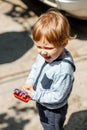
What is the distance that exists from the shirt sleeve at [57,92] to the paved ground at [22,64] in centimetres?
106

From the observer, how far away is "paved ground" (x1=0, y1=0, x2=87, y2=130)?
397cm

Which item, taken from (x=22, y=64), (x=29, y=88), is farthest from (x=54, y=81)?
(x=22, y=64)

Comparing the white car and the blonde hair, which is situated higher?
the blonde hair

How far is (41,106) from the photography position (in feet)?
10.4

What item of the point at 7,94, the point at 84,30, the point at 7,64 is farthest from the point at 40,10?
the point at 7,94

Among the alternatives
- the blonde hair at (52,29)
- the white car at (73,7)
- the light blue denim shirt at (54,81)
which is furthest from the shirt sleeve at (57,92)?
the white car at (73,7)

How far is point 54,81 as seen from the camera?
2840 mm

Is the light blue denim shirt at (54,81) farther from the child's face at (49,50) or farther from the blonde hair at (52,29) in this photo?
the blonde hair at (52,29)

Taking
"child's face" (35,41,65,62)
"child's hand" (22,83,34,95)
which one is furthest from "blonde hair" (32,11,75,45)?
"child's hand" (22,83,34,95)

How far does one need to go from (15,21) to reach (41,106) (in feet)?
9.00

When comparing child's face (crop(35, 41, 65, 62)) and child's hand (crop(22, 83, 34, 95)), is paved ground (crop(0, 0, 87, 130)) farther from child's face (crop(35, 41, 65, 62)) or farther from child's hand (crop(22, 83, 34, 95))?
child's face (crop(35, 41, 65, 62))

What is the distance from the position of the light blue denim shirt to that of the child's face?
8 centimetres

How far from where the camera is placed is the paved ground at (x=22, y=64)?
156 inches

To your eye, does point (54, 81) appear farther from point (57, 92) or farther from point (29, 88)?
point (29, 88)
